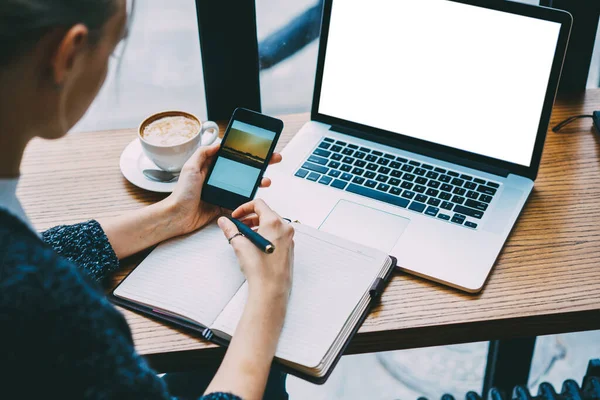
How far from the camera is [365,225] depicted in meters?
1.03

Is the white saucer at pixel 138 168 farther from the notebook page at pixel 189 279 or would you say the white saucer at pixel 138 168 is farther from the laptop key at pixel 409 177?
the laptop key at pixel 409 177

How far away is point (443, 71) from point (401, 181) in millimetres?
200

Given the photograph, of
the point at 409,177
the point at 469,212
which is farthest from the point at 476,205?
the point at 409,177

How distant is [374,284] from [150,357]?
324 mm

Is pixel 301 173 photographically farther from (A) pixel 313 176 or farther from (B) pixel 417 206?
(B) pixel 417 206

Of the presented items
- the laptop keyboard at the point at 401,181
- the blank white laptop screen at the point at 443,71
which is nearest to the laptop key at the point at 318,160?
the laptop keyboard at the point at 401,181

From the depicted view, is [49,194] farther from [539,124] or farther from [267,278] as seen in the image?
[539,124]

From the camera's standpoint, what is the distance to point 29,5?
61cm

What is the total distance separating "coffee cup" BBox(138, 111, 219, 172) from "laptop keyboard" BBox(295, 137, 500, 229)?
0.19 meters

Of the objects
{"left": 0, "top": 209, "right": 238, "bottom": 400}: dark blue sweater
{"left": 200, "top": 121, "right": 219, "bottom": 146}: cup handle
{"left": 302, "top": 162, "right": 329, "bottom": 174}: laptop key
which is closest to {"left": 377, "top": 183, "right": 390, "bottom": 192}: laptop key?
{"left": 302, "top": 162, "right": 329, "bottom": 174}: laptop key

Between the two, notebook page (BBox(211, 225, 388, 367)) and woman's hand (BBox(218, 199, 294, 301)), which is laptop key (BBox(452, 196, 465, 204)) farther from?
woman's hand (BBox(218, 199, 294, 301))

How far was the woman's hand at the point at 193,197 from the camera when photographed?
1004 millimetres

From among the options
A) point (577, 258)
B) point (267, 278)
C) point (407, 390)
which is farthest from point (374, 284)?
point (407, 390)

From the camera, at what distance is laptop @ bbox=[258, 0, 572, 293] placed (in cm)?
100
